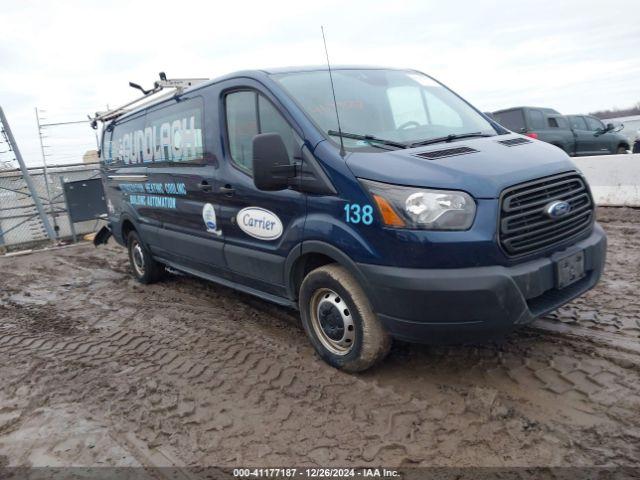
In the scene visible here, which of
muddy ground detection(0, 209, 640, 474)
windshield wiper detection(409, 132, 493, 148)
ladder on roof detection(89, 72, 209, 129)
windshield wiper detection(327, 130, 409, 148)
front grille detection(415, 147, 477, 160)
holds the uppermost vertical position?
ladder on roof detection(89, 72, 209, 129)

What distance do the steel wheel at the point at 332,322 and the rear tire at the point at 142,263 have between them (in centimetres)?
333

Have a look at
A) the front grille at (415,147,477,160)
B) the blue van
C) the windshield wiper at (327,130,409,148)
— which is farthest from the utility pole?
the front grille at (415,147,477,160)

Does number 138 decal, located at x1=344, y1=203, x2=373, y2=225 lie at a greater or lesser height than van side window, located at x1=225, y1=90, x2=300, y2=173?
lesser

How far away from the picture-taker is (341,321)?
3430mm

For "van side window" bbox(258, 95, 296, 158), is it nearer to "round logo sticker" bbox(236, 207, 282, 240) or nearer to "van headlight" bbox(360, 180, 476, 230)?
"round logo sticker" bbox(236, 207, 282, 240)

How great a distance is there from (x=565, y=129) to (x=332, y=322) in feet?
41.0

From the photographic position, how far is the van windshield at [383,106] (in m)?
3.59

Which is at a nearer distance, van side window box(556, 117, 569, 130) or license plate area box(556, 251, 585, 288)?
license plate area box(556, 251, 585, 288)

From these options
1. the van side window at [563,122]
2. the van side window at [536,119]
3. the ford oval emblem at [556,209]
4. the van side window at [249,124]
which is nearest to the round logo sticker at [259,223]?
the van side window at [249,124]

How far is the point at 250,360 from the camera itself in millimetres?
3879

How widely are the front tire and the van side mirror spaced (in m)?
0.69

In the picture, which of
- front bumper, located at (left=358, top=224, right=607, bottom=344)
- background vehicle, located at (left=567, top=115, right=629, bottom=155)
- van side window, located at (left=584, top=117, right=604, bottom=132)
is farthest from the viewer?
van side window, located at (left=584, top=117, right=604, bottom=132)

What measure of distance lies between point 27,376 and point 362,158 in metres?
3.13

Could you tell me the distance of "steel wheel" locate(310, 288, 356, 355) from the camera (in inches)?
134
